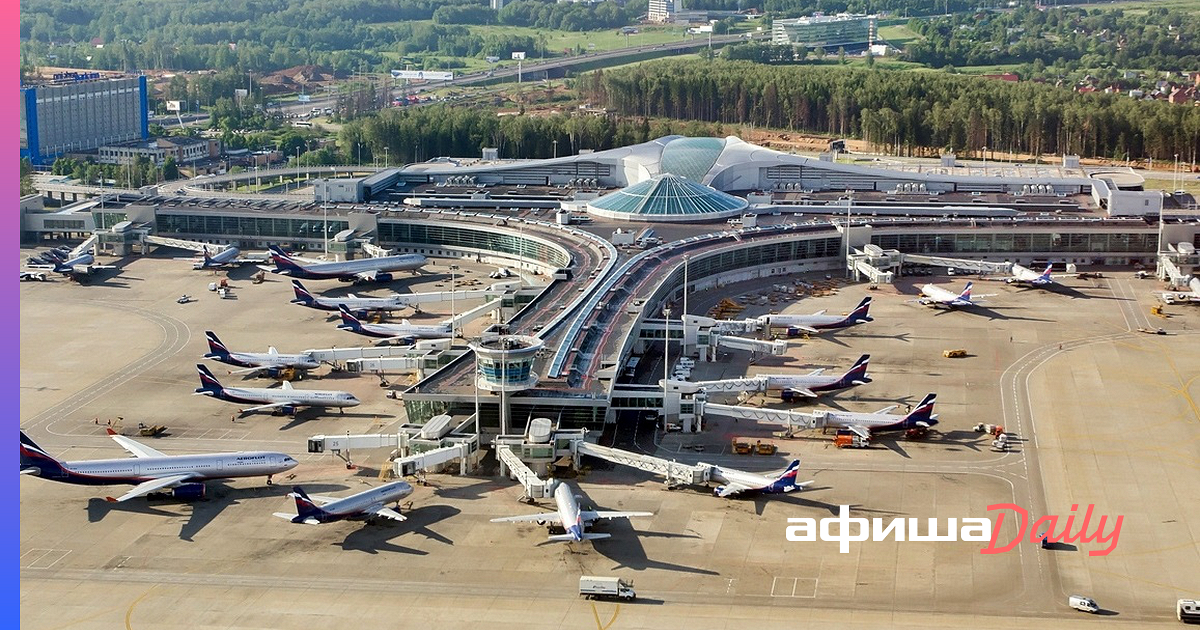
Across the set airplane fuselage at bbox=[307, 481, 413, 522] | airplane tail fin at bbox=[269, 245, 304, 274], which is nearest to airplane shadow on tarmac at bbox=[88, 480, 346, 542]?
airplane fuselage at bbox=[307, 481, 413, 522]

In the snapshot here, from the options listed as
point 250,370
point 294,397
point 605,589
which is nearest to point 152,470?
point 294,397

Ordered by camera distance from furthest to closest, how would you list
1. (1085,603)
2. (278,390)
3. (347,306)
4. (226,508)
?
(347,306) → (278,390) → (226,508) → (1085,603)

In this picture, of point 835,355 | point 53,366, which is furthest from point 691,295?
point 53,366

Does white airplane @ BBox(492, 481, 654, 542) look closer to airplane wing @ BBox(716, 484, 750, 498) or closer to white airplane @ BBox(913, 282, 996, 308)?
airplane wing @ BBox(716, 484, 750, 498)

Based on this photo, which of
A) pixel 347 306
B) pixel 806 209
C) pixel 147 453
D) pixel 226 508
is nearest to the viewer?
pixel 226 508

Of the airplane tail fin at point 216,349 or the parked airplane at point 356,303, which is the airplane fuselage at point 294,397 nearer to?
the airplane tail fin at point 216,349

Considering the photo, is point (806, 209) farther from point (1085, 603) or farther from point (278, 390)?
point (1085, 603)

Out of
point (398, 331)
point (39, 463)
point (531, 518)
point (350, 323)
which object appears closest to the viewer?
point (531, 518)

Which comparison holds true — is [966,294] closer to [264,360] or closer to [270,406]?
[264,360]
